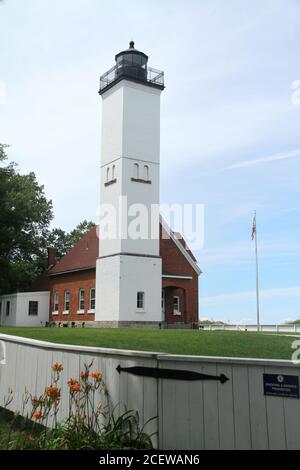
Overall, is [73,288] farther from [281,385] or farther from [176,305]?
[281,385]

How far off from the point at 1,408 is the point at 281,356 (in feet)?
23.1

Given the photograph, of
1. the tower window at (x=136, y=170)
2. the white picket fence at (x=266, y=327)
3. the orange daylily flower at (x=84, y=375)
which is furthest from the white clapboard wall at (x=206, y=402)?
the tower window at (x=136, y=170)

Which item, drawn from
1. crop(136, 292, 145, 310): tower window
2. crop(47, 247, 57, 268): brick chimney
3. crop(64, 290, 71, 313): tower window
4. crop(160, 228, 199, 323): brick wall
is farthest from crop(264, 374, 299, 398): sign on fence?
crop(47, 247, 57, 268): brick chimney

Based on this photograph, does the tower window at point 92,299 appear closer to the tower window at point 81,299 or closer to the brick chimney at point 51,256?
the tower window at point 81,299

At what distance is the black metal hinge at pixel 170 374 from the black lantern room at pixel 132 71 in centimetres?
3056

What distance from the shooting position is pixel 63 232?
184ft

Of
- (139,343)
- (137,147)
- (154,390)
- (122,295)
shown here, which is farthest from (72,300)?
(154,390)

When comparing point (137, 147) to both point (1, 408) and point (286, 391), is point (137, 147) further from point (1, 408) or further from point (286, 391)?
point (286, 391)

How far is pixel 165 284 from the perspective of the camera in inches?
1455

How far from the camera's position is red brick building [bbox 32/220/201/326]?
3756 cm

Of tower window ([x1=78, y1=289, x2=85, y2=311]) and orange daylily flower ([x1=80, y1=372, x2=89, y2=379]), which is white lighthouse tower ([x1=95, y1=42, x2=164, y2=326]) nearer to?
tower window ([x1=78, y1=289, x2=85, y2=311])

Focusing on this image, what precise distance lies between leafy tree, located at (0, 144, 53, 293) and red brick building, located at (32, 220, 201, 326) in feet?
17.0

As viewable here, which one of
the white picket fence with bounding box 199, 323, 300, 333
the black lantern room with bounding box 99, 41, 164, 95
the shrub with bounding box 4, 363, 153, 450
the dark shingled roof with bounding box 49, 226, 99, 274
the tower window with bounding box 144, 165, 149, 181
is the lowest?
the shrub with bounding box 4, 363, 153, 450

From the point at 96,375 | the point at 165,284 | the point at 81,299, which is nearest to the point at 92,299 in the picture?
the point at 81,299
